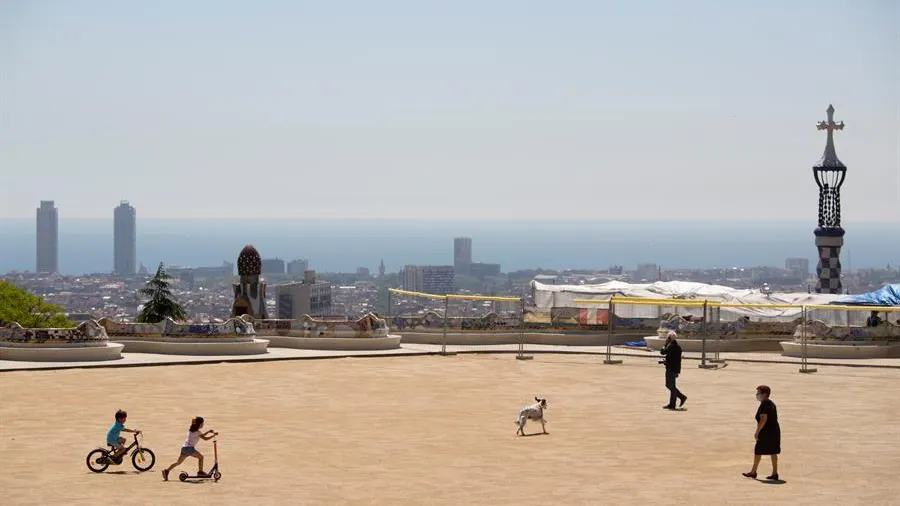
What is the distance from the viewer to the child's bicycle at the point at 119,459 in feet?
79.8

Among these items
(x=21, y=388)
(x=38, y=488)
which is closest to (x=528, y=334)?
(x=21, y=388)

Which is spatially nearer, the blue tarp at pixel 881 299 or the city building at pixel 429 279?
the blue tarp at pixel 881 299

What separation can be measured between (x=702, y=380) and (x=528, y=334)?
11.2 m

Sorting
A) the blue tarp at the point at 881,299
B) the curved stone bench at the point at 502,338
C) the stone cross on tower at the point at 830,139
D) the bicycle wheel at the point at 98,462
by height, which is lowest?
the bicycle wheel at the point at 98,462

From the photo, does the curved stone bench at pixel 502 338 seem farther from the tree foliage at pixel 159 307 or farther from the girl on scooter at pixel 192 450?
the girl on scooter at pixel 192 450

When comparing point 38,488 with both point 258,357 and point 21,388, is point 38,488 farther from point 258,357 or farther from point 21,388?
point 258,357

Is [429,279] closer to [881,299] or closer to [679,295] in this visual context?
[679,295]

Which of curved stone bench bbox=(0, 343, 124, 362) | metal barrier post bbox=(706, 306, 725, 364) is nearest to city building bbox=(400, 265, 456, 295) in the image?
metal barrier post bbox=(706, 306, 725, 364)

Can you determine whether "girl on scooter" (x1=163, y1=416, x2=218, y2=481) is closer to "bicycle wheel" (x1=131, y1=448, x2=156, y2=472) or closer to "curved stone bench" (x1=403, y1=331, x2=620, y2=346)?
"bicycle wheel" (x1=131, y1=448, x2=156, y2=472)

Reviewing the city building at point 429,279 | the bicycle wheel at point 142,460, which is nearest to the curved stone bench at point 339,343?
the bicycle wheel at point 142,460

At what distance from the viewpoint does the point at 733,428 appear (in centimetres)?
3038

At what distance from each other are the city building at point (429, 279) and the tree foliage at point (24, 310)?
75708 millimetres

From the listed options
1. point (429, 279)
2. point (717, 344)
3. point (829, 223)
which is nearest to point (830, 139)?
point (829, 223)

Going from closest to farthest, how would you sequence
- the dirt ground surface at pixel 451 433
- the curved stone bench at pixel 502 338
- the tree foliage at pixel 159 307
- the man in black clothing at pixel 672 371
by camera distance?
1. the dirt ground surface at pixel 451 433
2. the man in black clothing at pixel 672 371
3. the curved stone bench at pixel 502 338
4. the tree foliage at pixel 159 307
